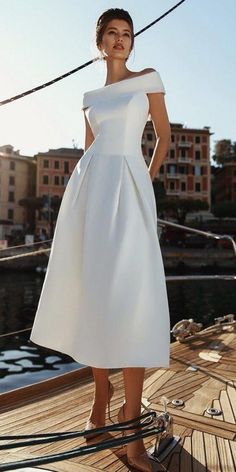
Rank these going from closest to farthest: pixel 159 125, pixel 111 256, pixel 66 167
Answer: pixel 111 256
pixel 159 125
pixel 66 167

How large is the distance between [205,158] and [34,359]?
41.4 metres

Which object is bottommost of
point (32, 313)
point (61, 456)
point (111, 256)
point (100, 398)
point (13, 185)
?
point (32, 313)

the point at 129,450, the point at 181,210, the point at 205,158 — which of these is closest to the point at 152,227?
the point at 129,450

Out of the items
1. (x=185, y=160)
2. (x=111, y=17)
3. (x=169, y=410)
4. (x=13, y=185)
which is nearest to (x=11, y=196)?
(x=13, y=185)

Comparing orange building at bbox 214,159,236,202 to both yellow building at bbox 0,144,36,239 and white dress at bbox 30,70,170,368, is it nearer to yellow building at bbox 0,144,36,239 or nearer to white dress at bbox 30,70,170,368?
yellow building at bbox 0,144,36,239

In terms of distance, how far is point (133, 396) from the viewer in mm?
1541

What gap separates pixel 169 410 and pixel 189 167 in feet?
150

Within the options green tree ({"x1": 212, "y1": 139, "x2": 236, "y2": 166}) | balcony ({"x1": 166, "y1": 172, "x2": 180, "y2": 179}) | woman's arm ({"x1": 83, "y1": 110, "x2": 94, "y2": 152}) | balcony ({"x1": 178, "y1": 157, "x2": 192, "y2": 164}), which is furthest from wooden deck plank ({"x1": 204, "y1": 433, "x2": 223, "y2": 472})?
green tree ({"x1": 212, "y1": 139, "x2": 236, "y2": 166})

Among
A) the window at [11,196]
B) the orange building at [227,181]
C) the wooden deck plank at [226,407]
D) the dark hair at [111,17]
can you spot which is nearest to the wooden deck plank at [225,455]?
the wooden deck plank at [226,407]

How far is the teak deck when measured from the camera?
160 cm

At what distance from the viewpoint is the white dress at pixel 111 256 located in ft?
4.74

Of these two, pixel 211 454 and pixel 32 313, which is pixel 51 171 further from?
pixel 211 454

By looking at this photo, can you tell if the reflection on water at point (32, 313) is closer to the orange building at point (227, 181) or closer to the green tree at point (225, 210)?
the green tree at point (225, 210)

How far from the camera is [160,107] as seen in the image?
1735 millimetres
